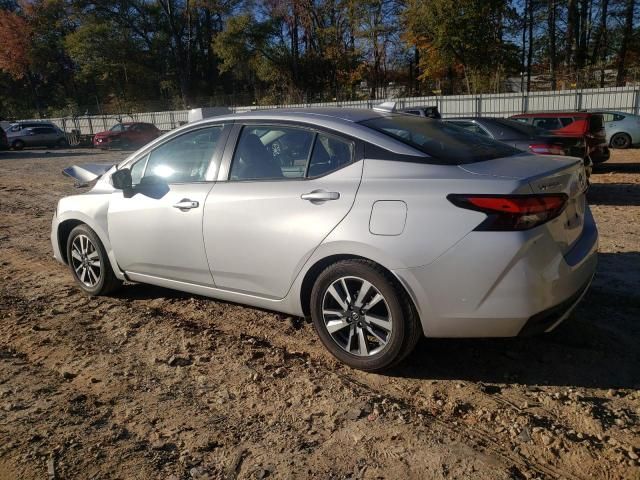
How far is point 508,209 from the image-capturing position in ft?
9.03

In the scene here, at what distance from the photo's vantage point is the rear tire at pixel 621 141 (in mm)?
16484

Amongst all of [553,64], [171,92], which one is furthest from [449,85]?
[171,92]

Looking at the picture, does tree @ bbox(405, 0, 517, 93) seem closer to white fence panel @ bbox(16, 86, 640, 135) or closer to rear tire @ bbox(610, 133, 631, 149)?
white fence panel @ bbox(16, 86, 640, 135)

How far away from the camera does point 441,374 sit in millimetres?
3268

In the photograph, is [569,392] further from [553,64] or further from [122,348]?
[553,64]

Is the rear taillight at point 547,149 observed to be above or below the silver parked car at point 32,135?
below

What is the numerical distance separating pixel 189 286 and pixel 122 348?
645 millimetres

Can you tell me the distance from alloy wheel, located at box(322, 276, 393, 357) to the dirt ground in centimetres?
20

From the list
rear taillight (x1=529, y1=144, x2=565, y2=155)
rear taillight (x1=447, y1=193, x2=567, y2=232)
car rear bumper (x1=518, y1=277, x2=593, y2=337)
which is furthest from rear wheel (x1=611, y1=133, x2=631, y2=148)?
rear taillight (x1=447, y1=193, x2=567, y2=232)

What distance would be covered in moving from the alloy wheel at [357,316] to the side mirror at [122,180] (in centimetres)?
197

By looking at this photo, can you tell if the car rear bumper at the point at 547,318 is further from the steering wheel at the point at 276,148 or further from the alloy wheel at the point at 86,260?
the alloy wheel at the point at 86,260

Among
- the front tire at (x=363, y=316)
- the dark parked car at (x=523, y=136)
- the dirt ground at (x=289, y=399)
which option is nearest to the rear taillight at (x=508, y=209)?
the front tire at (x=363, y=316)

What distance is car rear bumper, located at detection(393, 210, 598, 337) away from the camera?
2750 mm

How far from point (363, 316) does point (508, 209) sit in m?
1.02
